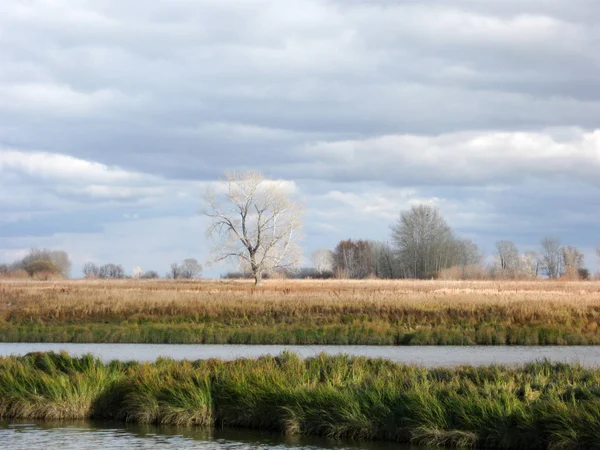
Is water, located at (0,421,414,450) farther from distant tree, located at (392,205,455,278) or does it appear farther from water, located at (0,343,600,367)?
distant tree, located at (392,205,455,278)

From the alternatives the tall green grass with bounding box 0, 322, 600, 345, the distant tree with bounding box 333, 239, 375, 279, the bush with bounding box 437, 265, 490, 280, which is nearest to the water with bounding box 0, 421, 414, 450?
the tall green grass with bounding box 0, 322, 600, 345

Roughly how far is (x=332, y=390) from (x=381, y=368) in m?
3.01

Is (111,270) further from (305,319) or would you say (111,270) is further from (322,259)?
(305,319)

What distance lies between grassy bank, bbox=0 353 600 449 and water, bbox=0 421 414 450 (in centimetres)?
44

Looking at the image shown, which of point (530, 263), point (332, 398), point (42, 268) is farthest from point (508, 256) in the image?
point (332, 398)

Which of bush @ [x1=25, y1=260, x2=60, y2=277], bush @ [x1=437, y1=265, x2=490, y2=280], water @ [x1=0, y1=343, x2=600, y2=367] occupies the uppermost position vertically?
bush @ [x1=25, y1=260, x2=60, y2=277]

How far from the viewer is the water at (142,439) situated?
1486 cm

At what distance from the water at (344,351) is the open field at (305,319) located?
1.69 m

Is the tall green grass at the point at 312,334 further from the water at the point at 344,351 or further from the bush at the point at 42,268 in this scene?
the bush at the point at 42,268

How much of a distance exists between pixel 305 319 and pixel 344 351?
8331 millimetres

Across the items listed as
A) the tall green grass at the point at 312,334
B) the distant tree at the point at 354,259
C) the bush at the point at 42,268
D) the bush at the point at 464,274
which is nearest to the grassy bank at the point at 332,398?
the tall green grass at the point at 312,334

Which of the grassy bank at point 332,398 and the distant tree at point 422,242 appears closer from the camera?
the grassy bank at point 332,398

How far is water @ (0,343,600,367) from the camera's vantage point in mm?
25938

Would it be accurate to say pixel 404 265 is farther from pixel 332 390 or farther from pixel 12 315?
pixel 332 390
